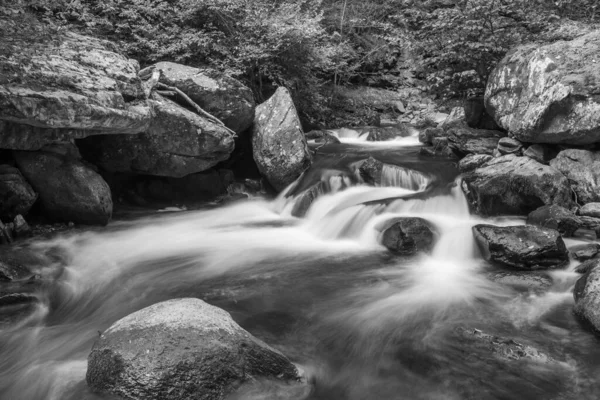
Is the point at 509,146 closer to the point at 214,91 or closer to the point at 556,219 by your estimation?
the point at 556,219

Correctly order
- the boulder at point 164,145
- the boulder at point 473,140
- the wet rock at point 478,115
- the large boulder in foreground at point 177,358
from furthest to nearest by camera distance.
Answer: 1. the wet rock at point 478,115
2. the boulder at point 473,140
3. the boulder at point 164,145
4. the large boulder in foreground at point 177,358

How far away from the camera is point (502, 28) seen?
10.5 m

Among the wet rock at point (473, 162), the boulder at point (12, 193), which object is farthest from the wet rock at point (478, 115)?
the boulder at point (12, 193)

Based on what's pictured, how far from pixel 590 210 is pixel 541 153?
167 cm

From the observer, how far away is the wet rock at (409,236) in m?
7.18

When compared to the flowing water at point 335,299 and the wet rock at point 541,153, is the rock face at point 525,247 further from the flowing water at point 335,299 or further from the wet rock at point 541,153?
the wet rock at point 541,153

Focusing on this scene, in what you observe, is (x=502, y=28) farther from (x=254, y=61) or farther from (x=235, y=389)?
(x=235, y=389)

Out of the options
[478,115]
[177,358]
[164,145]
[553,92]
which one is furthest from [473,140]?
[177,358]

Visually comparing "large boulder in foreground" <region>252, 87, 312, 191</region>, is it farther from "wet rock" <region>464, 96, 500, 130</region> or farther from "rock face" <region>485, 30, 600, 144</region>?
"rock face" <region>485, 30, 600, 144</region>

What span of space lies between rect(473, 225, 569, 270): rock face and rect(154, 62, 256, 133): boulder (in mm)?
5389

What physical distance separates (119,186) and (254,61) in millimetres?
4975

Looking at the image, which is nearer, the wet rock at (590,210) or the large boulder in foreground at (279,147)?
the wet rock at (590,210)

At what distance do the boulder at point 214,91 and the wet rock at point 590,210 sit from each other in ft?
20.8

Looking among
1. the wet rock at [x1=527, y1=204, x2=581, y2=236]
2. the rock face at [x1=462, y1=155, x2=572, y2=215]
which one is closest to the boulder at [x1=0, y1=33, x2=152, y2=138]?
the rock face at [x1=462, y1=155, x2=572, y2=215]
